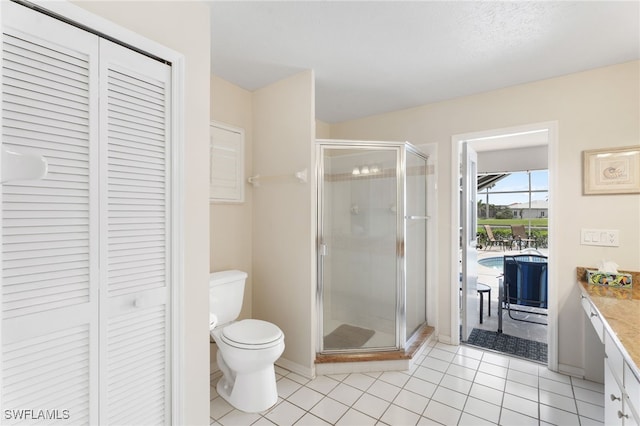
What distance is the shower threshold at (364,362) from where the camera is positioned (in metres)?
2.39

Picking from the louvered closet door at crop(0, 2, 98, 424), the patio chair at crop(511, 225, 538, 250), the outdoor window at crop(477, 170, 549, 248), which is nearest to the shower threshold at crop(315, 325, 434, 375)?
the louvered closet door at crop(0, 2, 98, 424)

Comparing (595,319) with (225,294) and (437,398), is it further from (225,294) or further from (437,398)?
(225,294)

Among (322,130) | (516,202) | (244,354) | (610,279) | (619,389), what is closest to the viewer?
(619,389)

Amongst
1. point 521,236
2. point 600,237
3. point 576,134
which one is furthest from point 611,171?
point 521,236

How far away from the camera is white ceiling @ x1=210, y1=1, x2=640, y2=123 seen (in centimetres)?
165

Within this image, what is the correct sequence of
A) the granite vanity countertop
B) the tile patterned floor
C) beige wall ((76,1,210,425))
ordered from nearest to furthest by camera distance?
the granite vanity countertop
beige wall ((76,1,210,425))
the tile patterned floor

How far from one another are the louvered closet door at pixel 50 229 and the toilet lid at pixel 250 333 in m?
0.80

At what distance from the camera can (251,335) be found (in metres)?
2.00

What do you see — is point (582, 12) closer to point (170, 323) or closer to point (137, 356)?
point (170, 323)

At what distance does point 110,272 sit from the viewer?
1.28m

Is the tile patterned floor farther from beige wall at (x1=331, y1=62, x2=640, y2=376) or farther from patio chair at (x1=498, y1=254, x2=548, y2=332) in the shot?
patio chair at (x1=498, y1=254, x2=548, y2=332)

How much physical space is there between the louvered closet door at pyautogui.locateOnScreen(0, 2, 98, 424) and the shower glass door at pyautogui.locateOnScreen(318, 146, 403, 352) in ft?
5.33

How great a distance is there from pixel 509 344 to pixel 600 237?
50.7 inches

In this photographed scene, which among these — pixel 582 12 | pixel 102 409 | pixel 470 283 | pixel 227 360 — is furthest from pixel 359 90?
pixel 102 409
